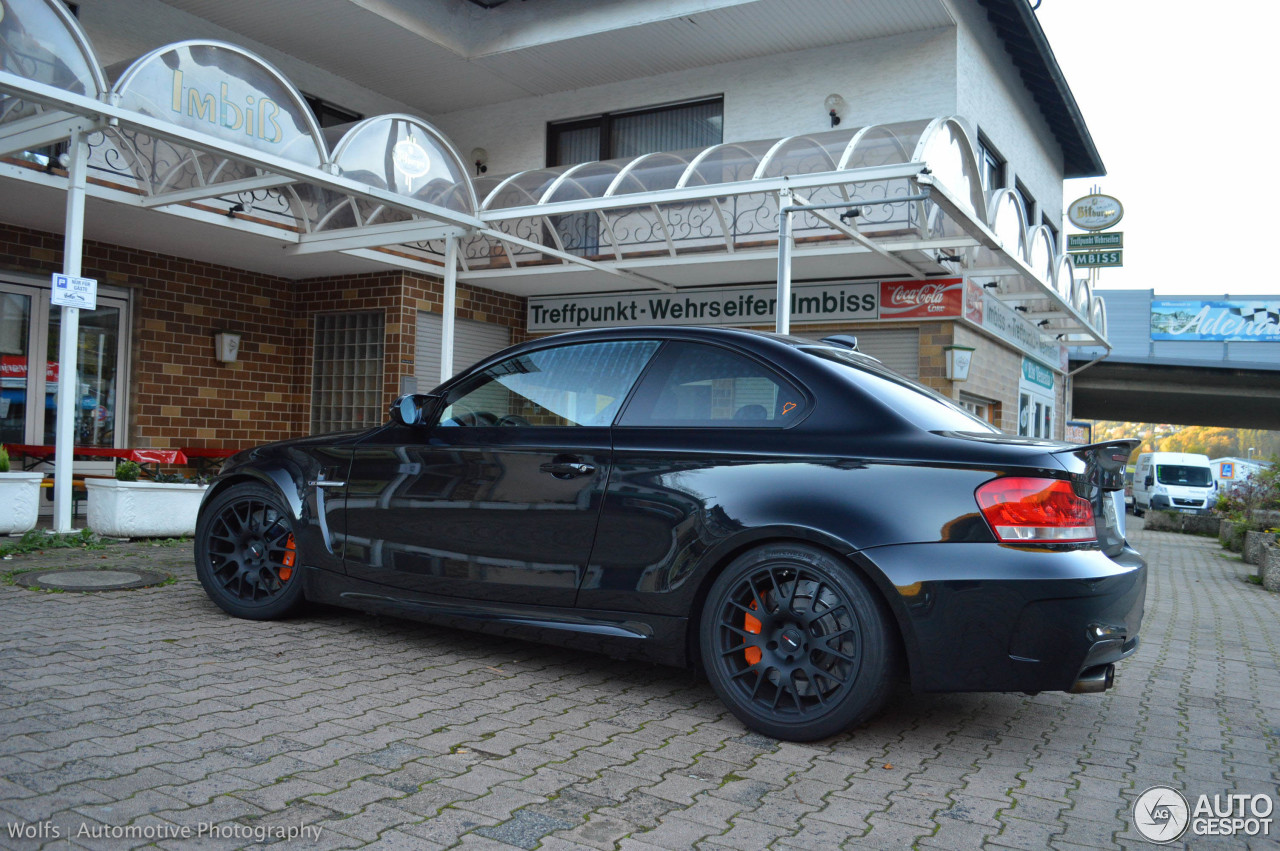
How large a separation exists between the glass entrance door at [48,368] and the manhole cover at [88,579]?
489 centimetres

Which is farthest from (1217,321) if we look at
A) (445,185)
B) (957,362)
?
(445,185)

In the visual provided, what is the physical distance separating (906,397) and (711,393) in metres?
0.73

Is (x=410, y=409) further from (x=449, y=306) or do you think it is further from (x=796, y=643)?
(x=449, y=306)

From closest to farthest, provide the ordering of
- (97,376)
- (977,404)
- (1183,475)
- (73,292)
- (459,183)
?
1. (73,292)
2. (459,183)
3. (97,376)
4. (977,404)
5. (1183,475)

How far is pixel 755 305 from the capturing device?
41.5ft

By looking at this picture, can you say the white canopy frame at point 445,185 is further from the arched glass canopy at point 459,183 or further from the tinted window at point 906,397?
the tinted window at point 906,397

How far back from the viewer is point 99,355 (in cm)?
1098

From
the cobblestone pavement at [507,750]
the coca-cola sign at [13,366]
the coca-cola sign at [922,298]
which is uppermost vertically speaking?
the coca-cola sign at [922,298]

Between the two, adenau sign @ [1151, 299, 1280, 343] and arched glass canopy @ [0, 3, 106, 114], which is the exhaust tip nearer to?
arched glass canopy @ [0, 3, 106, 114]

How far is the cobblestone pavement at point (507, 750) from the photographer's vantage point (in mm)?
2512

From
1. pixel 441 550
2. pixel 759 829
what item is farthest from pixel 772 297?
pixel 759 829

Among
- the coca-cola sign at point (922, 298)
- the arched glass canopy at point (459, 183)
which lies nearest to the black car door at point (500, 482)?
the arched glass canopy at point (459, 183)

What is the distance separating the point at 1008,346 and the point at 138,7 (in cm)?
1248

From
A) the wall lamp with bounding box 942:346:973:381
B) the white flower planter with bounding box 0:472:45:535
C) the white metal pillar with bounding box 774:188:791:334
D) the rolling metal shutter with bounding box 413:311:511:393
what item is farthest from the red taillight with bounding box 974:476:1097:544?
the rolling metal shutter with bounding box 413:311:511:393
